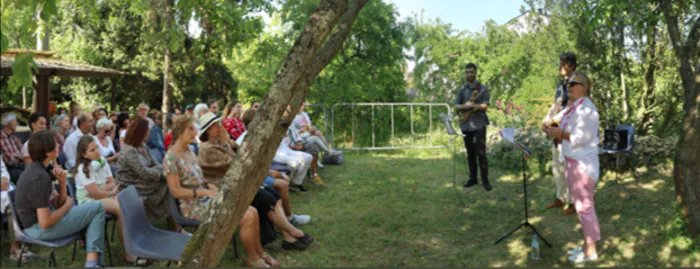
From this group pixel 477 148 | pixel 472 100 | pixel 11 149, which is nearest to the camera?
pixel 11 149

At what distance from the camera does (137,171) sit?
5.31 m

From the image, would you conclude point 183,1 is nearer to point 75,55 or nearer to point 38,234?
point 38,234

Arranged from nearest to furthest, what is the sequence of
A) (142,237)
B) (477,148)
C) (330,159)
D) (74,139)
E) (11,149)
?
(142,237), (11,149), (74,139), (477,148), (330,159)

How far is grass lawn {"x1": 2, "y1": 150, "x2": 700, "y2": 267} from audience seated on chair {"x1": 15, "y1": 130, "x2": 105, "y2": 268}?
83cm

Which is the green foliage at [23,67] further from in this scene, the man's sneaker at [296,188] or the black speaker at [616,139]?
the black speaker at [616,139]

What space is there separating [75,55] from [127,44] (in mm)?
2324

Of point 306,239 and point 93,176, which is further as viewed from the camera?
point 306,239

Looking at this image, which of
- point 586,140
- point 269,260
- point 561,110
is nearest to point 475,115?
point 561,110

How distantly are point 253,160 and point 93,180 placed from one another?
3.30m

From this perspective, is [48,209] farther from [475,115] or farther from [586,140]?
[475,115]

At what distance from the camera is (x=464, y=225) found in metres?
6.31

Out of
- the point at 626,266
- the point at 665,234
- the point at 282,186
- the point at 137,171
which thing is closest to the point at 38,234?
the point at 137,171

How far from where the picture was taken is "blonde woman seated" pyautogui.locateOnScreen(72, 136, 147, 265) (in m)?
4.86

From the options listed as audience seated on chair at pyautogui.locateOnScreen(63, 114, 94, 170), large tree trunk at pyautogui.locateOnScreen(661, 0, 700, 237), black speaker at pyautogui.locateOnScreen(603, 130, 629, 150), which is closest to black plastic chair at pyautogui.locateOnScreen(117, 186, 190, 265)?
audience seated on chair at pyautogui.locateOnScreen(63, 114, 94, 170)
